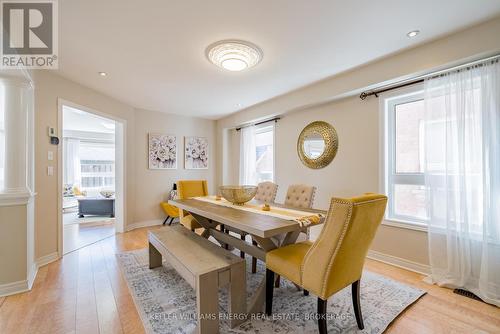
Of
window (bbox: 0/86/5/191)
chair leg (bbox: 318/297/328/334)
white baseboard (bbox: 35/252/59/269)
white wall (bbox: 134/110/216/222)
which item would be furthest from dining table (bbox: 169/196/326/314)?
white wall (bbox: 134/110/216/222)

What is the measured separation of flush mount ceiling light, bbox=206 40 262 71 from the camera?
2184 mm

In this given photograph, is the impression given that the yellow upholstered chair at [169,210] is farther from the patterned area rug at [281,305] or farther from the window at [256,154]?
the patterned area rug at [281,305]

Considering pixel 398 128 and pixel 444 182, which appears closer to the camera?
pixel 444 182

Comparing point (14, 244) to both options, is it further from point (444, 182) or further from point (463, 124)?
point (463, 124)

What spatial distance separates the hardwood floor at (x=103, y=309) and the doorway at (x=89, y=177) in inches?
39.7

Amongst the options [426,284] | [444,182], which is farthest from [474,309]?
[444,182]

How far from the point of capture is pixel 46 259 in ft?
8.93

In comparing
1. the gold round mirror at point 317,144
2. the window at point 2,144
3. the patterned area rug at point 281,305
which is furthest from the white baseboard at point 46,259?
the gold round mirror at point 317,144

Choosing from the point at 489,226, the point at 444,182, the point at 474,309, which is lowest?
the point at 474,309

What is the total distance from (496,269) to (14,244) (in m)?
4.53

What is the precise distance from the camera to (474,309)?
1.84 m

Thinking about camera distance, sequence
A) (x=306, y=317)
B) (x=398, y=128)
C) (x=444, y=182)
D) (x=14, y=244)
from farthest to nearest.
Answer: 1. (x=398, y=128)
2. (x=444, y=182)
3. (x=14, y=244)
4. (x=306, y=317)

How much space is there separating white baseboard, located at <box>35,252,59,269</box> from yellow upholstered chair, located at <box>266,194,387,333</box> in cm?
300

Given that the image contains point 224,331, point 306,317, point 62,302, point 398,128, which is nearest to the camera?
point 224,331
